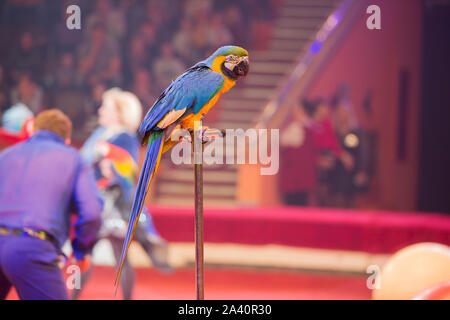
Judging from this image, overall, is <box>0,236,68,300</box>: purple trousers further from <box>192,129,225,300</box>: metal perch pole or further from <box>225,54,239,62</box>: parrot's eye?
<box>225,54,239,62</box>: parrot's eye

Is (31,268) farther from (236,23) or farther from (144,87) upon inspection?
(236,23)

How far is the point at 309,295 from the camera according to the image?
5387mm

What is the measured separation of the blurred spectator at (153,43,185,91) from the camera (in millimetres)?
8844

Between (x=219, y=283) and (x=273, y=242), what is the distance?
881 mm

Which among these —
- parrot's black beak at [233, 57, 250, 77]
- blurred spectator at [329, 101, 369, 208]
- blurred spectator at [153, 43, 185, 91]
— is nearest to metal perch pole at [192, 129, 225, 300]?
parrot's black beak at [233, 57, 250, 77]

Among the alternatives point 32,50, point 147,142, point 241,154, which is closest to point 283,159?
point 241,154

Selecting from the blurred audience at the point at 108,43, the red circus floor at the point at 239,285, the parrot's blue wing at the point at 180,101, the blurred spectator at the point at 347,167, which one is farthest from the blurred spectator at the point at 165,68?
the parrot's blue wing at the point at 180,101

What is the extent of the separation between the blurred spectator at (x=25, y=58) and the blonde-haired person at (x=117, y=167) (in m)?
4.44

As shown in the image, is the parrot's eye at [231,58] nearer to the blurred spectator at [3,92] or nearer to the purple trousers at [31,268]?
the purple trousers at [31,268]

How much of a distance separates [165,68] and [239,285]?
416 cm

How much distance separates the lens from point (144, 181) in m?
1.73

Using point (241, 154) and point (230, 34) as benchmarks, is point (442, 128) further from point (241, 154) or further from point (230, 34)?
point (230, 34)

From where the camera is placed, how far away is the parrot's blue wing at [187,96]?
1954 millimetres

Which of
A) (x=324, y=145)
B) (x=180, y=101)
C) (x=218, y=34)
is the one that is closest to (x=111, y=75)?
(x=218, y=34)
